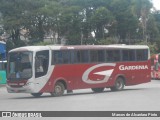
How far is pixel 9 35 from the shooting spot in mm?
72625

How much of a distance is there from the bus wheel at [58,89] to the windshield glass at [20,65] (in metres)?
1.73

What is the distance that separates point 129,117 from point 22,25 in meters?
57.5

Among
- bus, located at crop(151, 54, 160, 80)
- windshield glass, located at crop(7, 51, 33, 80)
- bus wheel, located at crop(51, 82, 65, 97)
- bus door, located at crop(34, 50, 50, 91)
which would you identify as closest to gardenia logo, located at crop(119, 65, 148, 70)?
bus wheel, located at crop(51, 82, 65, 97)

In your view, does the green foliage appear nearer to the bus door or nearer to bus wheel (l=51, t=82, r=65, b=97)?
bus wheel (l=51, t=82, r=65, b=97)

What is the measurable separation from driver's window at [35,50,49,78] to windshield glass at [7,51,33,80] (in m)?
0.32

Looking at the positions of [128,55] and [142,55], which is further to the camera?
[142,55]

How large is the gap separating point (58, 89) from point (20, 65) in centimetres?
245

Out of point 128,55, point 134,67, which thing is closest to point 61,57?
point 128,55

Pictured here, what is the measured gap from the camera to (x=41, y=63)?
27750 millimetres

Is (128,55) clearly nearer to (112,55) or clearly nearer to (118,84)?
(112,55)

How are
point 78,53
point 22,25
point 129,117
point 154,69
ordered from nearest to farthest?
point 129,117, point 78,53, point 154,69, point 22,25

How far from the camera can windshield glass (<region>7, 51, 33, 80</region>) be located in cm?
2755

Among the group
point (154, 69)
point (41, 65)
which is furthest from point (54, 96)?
point (154, 69)

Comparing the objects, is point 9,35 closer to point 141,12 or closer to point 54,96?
point 141,12
